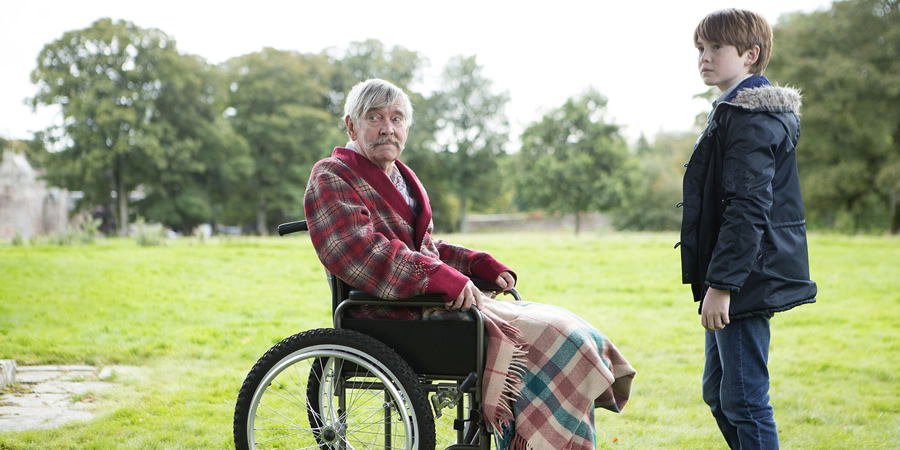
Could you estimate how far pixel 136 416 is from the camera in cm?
334

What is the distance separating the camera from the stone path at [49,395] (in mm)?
3227

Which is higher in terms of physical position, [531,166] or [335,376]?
[531,166]

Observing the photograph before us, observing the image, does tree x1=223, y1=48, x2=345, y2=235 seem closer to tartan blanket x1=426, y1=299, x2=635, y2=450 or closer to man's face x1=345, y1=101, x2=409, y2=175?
man's face x1=345, y1=101, x2=409, y2=175

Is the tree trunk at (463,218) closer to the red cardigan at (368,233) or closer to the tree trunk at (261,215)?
the tree trunk at (261,215)

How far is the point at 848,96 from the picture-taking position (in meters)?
22.4

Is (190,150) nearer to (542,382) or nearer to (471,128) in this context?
(471,128)

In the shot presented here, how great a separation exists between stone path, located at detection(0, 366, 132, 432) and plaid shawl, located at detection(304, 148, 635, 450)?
2141 millimetres

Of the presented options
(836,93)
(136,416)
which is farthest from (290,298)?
(836,93)

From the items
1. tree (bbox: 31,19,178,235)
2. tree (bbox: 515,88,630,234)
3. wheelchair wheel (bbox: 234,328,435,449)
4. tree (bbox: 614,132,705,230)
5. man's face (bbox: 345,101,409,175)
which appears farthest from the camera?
tree (bbox: 614,132,705,230)

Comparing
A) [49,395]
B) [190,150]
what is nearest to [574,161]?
[190,150]

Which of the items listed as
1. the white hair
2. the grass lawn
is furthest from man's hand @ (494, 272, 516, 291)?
the grass lawn

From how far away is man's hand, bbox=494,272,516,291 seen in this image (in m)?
2.54

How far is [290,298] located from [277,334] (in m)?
2.05

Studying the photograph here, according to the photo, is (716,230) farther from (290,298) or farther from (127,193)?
(127,193)
